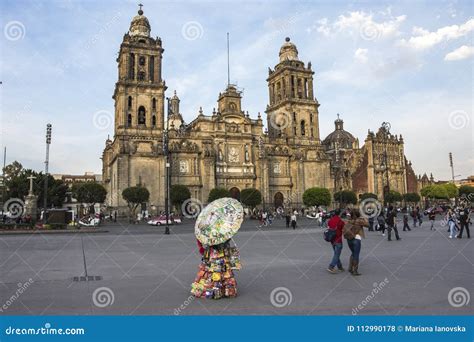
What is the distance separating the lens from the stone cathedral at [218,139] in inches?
2218

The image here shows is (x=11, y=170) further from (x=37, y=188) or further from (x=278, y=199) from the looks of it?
(x=278, y=199)

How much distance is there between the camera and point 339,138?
9381 centimetres

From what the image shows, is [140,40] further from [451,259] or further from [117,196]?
[451,259]

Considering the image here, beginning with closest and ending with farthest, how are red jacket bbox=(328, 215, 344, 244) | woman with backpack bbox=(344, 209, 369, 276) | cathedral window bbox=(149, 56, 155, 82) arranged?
woman with backpack bbox=(344, 209, 369, 276) < red jacket bbox=(328, 215, 344, 244) < cathedral window bbox=(149, 56, 155, 82)

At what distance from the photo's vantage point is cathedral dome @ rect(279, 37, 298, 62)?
7128 centimetres

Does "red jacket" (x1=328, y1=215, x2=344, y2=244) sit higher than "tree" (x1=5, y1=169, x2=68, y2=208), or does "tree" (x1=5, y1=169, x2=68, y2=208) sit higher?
"tree" (x1=5, y1=169, x2=68, y2=208)

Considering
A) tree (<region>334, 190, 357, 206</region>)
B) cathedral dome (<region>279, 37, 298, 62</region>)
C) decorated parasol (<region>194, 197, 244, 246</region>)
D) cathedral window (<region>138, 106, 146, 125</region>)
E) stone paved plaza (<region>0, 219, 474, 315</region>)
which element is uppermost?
cathedral dome (<region>279, 37, 298, 62</region>)

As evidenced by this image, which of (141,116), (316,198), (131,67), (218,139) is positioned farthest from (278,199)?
(131,67)

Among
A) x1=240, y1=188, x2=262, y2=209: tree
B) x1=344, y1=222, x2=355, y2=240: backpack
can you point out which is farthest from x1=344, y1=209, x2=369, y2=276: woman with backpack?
x1=240, y1=188, x2=262, y2=209: tree

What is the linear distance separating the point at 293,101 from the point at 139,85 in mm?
25622

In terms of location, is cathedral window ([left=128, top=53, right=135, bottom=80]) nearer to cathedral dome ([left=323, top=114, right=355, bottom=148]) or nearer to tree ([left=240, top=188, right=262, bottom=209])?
tree ([left=240, top=188, right=262, bottom=209])

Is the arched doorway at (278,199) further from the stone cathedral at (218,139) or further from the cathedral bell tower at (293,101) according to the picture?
the cathedral bell tower at (293,101)

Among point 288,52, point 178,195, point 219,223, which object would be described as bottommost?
point 219,223

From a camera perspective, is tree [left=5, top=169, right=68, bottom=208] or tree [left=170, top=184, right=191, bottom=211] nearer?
tree [left=170, top=184, right=191, bottom=211]
